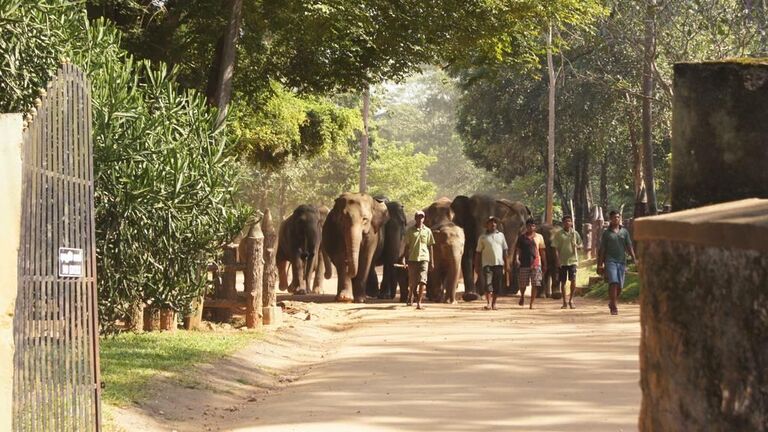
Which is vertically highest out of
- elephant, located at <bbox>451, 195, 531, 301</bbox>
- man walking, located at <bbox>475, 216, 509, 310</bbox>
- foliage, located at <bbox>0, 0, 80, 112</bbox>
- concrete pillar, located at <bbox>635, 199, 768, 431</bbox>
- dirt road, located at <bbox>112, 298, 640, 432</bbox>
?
foliage, located at <bbox>0, 0, 80, 112</bbox>

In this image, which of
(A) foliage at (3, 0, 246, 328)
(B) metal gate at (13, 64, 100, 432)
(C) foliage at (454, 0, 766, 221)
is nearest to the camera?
(B) metal gate at (13, 64, 100, 432)

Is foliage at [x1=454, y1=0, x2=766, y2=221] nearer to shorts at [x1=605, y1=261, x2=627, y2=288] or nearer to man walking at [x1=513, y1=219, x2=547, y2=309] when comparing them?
man walking at [x1=513, y1=219, x2=547, y2=309]

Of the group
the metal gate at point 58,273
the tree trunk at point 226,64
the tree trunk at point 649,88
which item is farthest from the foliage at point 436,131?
the metal gate at point 58,273

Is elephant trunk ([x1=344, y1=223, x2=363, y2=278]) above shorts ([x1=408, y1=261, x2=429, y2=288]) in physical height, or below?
above

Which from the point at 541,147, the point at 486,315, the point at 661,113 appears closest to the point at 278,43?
the point at 486,315

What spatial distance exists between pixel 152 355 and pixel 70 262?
19.2ft

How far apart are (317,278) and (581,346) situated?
56.8ft

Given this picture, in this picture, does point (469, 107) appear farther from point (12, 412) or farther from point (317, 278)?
point (12, 412)

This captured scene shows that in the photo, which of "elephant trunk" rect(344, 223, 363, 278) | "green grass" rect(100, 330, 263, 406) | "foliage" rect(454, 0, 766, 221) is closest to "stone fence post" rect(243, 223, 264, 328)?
"green grass" rect(100, 330, 263, 406)

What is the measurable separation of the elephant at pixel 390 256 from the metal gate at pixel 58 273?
21340 millimetres

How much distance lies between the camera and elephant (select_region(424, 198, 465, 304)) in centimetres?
2614

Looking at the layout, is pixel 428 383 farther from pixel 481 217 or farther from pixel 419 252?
pixel 481 217

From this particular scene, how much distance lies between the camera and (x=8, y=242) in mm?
6816

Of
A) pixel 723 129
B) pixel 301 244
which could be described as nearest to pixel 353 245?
pixel 301 244
